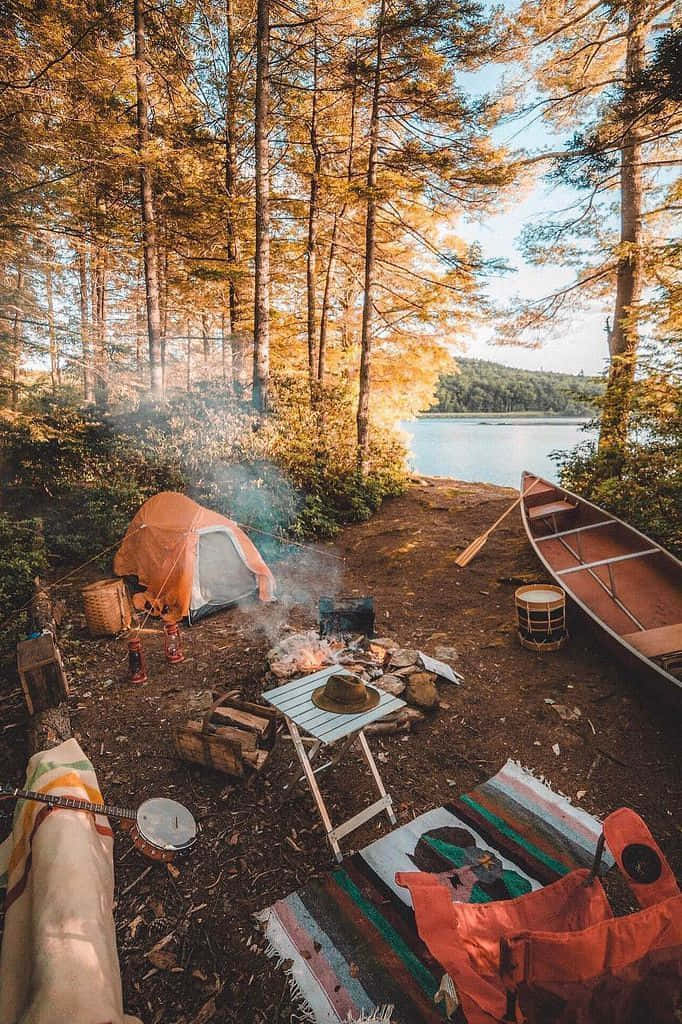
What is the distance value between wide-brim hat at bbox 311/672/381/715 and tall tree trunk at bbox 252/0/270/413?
7.87 metres

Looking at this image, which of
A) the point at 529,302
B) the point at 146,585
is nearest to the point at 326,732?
the point at 146,585

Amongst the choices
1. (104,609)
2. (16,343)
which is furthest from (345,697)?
(16,343)

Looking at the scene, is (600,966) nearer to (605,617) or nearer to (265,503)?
(605,617)

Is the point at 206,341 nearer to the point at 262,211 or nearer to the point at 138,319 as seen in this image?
the point at 138,319

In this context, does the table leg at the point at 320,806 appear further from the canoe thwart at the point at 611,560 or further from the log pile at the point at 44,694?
the canoe thwart at the point at 611,560

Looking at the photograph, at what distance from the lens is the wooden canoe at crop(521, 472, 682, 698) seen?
4.50 m

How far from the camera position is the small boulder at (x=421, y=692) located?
4691 millimetres

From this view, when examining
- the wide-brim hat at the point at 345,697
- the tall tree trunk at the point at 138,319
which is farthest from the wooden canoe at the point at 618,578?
the tall tree trunk at the point at 138,319

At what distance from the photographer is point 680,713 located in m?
4.20

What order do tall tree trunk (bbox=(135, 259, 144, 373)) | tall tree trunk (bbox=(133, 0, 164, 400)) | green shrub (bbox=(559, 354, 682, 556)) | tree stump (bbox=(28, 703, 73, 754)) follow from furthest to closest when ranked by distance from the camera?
tall tree trunk (bbox=(135, 259, 144, 373))
tall tree trunk (bbox=(133, 0, 164, 400))
green shrub (bbox=(559, 354, 682, 556))
tree stump (bbox=(28, 703, 73, 754))

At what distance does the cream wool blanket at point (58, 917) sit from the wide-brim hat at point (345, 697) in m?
1.51

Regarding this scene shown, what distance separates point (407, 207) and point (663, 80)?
26.6 ft

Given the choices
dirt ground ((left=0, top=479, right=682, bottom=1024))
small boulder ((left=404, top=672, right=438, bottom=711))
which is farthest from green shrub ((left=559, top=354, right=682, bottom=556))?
small boulder ((left=404, top=672, right=438, bottom=711))

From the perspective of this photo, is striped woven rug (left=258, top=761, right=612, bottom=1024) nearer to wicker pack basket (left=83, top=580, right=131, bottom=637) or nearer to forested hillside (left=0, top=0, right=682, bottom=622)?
wicker pack basket (left=83, top=580, right=131, bottom=637)
